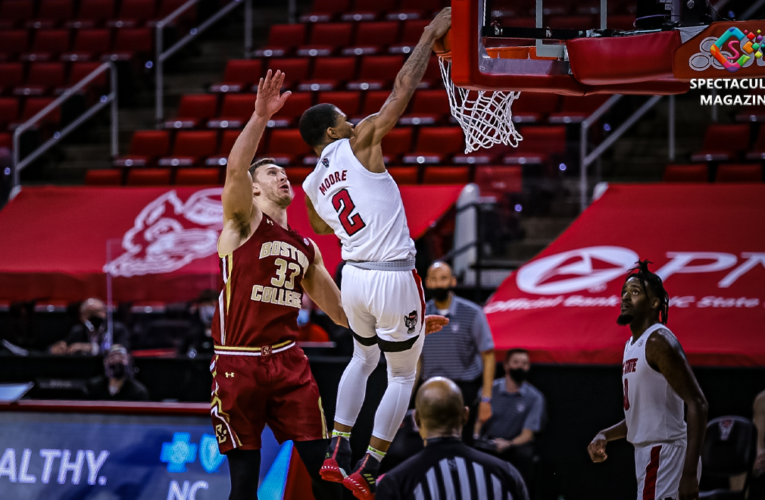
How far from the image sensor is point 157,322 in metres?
11.4

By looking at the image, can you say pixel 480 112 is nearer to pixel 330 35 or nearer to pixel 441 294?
pixel 441 294

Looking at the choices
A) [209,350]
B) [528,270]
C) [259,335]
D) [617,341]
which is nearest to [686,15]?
[259,335]

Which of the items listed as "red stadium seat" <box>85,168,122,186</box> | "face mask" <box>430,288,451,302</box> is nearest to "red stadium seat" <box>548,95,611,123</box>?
"face mask" <box>430,288,451,302</box>

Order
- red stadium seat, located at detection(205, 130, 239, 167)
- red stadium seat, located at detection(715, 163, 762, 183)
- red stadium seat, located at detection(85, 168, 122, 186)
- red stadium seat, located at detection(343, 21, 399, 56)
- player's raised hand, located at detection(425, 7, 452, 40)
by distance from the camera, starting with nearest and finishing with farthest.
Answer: player's raised hand, located at detection(425, 7, 452, 40)
red stadium seat, located at detection(715, 163, 762, 183)
red stadium seat, located at detection(205, 130, 239, 167)
red stadium seat, located at detection(85, 168, 122, 186)
red stadium seat, located at detection(343, 21, 399, 56)

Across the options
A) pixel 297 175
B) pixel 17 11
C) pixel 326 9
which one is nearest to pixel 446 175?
pixel 297 175

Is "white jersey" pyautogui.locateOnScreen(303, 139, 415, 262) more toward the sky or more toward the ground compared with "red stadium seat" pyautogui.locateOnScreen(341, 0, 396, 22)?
more toward the ground

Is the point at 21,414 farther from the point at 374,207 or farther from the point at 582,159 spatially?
the point at 582,159

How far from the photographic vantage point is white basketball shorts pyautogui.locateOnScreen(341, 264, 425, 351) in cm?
554

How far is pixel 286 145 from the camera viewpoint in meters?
13.8

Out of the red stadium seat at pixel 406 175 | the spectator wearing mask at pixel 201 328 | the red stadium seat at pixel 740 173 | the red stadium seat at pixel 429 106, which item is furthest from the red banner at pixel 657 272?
the red stadium seat at pixel 429 106

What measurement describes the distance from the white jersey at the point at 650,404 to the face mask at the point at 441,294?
3075mm

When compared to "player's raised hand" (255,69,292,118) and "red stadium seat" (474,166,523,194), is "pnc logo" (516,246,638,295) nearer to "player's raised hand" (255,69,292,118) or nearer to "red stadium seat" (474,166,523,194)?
"red stadium seat" (474,166,523,194)

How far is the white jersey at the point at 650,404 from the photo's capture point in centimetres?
599

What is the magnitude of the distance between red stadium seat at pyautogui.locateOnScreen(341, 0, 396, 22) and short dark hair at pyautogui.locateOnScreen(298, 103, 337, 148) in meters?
11.3
